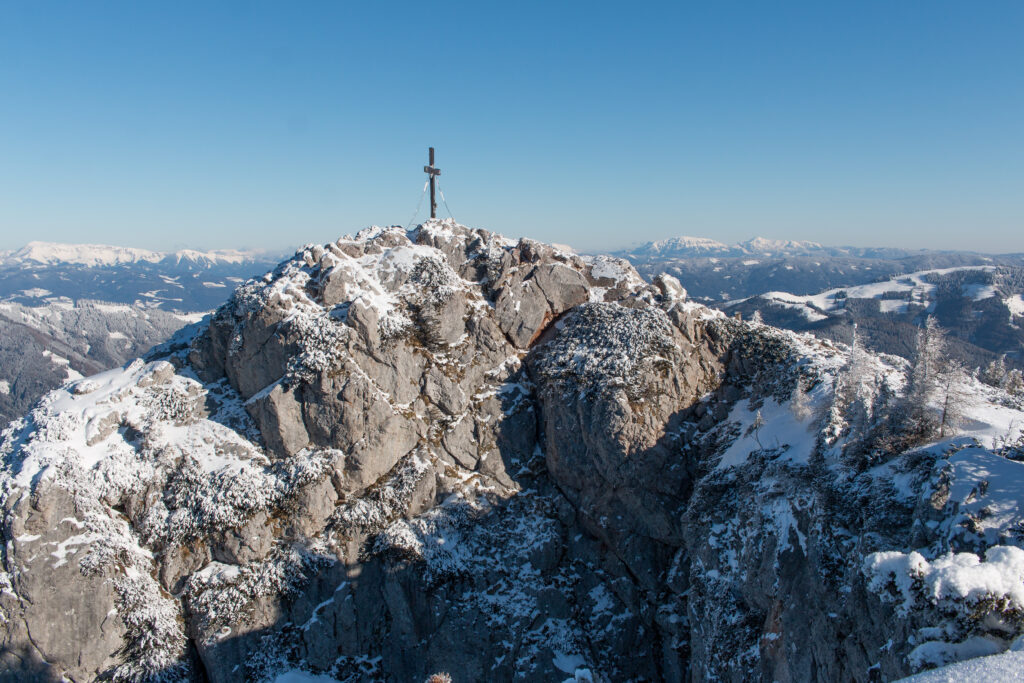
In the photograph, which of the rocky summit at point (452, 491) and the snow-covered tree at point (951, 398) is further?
the rocky summit at point (452, 491)

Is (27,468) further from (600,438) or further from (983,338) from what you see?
(983,338)

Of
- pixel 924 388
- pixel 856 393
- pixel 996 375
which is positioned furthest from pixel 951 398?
pixel 996 375

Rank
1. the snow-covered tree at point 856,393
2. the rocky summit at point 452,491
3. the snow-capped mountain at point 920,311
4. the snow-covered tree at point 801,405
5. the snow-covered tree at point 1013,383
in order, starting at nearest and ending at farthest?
the rocky summit at point 452,491 < the snow-covered tree at point 856,393 < the snow-covered tree at point 801,405 < the snow-covered tree at point 1013,383 < the snow-capped mountain at point 920,311

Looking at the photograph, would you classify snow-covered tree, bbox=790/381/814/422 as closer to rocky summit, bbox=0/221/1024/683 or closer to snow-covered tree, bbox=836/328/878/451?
rocky summit, bbox=0/221/1024/683

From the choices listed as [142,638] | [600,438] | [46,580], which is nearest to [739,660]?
[600,438]

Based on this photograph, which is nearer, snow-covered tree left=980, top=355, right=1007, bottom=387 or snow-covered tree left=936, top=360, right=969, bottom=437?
snow-covered tree left=936, top=360, right=969, bottom=437

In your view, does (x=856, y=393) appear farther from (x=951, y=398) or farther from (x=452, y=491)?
(x=452, y=491)

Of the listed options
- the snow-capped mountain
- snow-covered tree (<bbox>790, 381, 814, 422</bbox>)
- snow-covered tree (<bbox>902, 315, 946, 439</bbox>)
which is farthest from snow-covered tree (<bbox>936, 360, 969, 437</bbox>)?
the snow-capped mountain

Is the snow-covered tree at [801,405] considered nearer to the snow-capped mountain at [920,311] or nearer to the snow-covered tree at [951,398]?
the snow-covered tree at [951,398]

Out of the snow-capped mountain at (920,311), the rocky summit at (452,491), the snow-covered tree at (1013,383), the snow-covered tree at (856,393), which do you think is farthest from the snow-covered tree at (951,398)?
the snow-capped mountain at (920,311)
